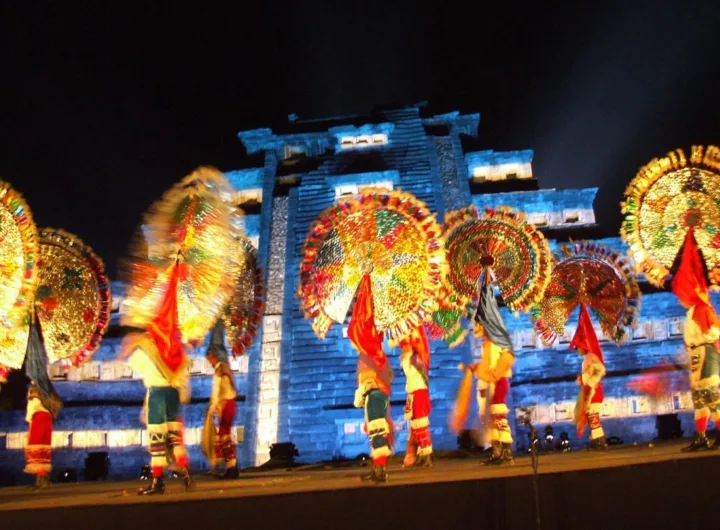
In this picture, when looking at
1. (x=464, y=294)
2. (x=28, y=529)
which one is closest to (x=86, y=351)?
(x=28, y=529)

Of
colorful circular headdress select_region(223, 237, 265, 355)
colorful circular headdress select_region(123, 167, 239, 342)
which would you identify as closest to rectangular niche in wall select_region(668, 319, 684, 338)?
colorful circular headdress select_region(223, 237, 265, 355)

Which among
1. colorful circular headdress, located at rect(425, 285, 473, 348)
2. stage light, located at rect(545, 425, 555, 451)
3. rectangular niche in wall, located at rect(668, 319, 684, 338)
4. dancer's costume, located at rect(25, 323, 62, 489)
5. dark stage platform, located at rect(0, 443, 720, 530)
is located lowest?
stage light, located at rect(545, 425, 555, 451)

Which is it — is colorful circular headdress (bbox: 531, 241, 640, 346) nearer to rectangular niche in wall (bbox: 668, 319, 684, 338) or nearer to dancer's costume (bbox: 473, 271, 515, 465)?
dancer's costume (bbox: 473, 271, 515, 465)

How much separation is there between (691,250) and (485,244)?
3.19 metres

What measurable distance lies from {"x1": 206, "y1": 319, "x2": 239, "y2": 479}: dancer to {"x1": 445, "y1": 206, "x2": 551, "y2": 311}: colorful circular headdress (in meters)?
4.26

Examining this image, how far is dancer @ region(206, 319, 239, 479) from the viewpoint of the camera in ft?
33.4

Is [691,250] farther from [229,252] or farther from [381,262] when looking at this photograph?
[229,252]

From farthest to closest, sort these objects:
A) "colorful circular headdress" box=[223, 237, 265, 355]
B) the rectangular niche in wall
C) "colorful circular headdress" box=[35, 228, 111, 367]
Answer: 1. the rectangular niche in wall
2. "colorful circular headdress" box=[223, 237, 265, 355]
3. "colorful circular headdress" box=[35, 228, 111, 367]

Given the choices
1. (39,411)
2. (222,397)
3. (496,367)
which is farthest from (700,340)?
(39,411)

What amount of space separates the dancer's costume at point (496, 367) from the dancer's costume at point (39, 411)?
769cm

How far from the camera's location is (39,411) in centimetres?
1050

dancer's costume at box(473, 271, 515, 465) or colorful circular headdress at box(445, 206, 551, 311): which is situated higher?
colorful circular headdress at box(445, 206, 551, 311)

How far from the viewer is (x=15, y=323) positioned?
28.9 feet

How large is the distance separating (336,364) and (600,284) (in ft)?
31.7
